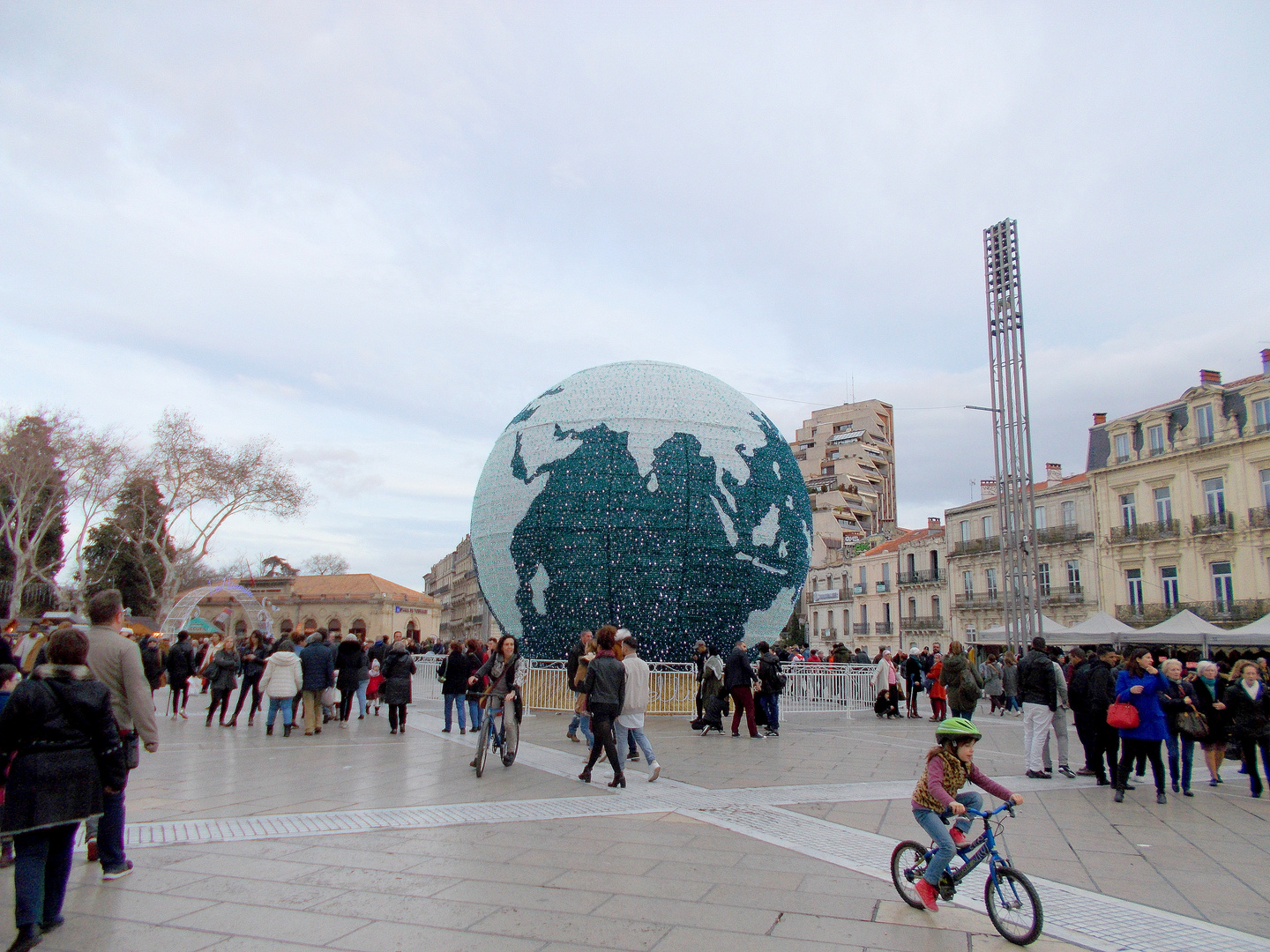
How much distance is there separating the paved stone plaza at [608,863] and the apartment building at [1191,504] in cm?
2157

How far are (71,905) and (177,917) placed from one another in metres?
0.70

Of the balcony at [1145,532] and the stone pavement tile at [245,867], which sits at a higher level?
the balcony at [1145,532]

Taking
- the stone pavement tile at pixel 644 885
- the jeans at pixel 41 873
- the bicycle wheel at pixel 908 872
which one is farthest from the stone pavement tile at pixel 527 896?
the jeans at pixel 41 873

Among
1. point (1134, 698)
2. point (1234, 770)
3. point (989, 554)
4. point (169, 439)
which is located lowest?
point (1234, 770)

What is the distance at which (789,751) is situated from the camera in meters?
11.1

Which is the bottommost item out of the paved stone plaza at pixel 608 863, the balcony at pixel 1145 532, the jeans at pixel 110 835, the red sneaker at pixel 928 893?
the paved stone plaza at pixel 608 863

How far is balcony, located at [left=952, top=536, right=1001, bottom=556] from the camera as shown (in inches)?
1419

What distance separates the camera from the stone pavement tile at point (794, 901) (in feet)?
14.7

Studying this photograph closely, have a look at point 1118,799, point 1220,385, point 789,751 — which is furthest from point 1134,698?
point 1220,385

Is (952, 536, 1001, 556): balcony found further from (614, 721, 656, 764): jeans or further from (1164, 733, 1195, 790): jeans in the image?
(614, 721, 656, 764): jeans

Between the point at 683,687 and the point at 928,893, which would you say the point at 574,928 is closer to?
the point at 928,893

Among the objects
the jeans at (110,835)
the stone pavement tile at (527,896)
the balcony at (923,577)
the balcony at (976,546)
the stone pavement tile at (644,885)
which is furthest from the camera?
the balcony at (923,577)

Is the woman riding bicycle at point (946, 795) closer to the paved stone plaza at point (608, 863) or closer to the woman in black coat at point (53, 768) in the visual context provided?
the paved stone plaza at point (608, 863)

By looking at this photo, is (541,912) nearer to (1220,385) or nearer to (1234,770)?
(1234,770)
